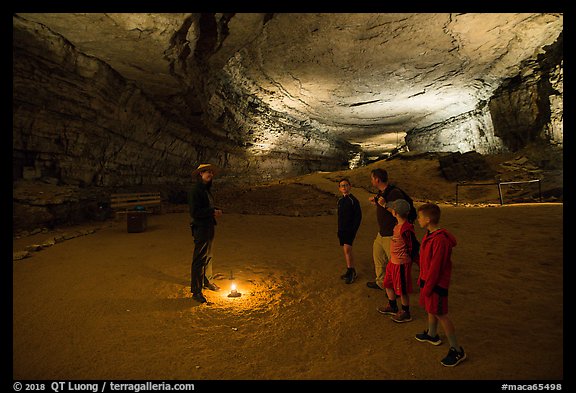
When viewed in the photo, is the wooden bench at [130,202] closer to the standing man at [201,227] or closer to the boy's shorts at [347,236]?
the standing man at [201,227]

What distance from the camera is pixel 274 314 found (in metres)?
3.63

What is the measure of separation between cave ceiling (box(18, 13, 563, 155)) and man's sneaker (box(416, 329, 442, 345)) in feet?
28.1

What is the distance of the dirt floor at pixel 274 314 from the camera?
2.49 metres

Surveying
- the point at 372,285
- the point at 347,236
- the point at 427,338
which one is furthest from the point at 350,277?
the point at 427,338

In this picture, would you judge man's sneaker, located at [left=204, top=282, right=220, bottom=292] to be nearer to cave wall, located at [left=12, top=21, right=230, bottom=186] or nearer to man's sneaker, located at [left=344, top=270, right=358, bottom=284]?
man's sneaker, located at [left=344, top=270, right=358, bottom=284]

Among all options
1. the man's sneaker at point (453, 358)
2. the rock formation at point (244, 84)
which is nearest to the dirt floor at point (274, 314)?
the man's sneaker at point (453, 358)

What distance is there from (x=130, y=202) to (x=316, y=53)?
9.83 meters

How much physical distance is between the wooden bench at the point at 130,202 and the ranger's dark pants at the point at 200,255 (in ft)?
20.4

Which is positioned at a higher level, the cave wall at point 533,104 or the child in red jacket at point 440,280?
the cave wall at point 533,104

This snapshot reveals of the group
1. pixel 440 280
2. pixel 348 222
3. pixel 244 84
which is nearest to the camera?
pixel 440 280

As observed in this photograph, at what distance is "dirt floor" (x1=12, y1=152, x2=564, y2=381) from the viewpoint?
2492 millimetres

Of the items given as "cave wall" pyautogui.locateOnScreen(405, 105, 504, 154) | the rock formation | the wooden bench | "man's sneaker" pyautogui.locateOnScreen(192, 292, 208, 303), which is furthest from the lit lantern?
"cave wall" pyautogui.locateOnScreen(405, 105, 504, 154)

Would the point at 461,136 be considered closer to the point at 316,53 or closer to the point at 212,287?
the point at 316,53

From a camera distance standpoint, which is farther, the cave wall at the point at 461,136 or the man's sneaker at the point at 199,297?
the cave wall at the point at 461,136
